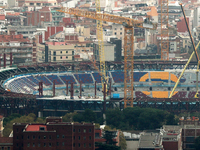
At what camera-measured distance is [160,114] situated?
4434 inches

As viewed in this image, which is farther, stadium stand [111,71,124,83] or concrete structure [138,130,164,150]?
stadium stand [111,71,124,83]

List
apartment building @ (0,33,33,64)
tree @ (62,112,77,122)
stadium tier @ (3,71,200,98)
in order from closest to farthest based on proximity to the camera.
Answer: tree @ (62,112,77,122), stadium tier @ (3,71,200,98), apartment building @ (0,33,33,64)

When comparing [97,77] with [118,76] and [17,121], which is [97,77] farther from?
[17,121]

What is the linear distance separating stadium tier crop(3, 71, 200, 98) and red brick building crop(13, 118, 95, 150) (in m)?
65.0

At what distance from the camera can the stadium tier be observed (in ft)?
502

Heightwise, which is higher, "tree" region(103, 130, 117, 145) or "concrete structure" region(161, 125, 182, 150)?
"tree" region(103, 130, 117, 145)

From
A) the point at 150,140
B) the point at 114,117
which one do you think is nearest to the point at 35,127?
the point at 150,140

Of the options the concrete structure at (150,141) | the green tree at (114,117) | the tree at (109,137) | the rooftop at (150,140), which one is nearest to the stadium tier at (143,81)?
the green tree at (114,117)

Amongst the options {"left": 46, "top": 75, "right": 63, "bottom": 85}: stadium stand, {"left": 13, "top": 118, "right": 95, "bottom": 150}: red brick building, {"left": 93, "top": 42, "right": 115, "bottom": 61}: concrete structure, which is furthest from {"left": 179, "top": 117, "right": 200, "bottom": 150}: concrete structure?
{"left": 93, "top": 42, "right": 115, "bottom": 61}: concrete structure

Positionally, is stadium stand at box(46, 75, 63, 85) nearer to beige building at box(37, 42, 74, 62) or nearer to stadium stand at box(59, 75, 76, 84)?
stadium stand at box(59, 75, 76, 84)

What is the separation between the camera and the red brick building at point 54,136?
79.9 m

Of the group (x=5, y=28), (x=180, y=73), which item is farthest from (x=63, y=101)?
(x=5, y=28)

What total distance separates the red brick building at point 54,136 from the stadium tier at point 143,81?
2560 inches

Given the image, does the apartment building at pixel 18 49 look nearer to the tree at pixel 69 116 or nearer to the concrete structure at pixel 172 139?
the tree at pixel 69 116
